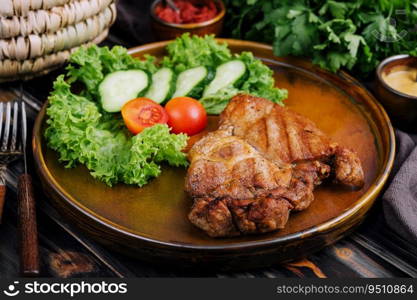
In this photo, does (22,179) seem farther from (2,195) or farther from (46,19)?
(46,19)

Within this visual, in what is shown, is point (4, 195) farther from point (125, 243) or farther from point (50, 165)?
point (125, 243)

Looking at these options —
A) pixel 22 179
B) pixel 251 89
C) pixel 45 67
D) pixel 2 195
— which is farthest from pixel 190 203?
pixel 45 67

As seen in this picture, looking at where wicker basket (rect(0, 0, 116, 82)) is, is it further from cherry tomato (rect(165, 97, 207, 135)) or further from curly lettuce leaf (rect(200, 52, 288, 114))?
curly lettuce leaf (rect(200, 52, 288, 114))

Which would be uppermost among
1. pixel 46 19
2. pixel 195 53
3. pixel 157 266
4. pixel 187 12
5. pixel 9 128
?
pixel 46 19

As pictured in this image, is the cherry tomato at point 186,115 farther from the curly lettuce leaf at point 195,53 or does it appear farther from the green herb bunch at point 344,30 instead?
the green herb bunch at point 344,30

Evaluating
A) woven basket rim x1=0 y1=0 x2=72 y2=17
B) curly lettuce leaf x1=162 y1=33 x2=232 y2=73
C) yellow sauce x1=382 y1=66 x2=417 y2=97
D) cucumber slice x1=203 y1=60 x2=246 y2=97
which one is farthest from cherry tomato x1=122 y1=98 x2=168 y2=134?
yellow sauce x1=382 y1=66 x2=417 y2=97

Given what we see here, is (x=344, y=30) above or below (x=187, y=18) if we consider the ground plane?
above

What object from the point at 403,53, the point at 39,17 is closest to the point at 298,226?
the point at 403,53
